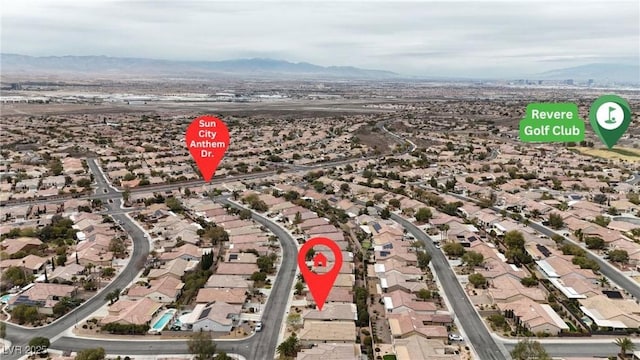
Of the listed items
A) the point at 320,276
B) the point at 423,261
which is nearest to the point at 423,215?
the point at 423,261

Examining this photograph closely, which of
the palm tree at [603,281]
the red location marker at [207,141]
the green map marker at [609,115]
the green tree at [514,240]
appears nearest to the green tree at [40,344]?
the red location marker at [207,141]

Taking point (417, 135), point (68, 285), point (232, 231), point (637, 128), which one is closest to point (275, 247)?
point (232, 231)

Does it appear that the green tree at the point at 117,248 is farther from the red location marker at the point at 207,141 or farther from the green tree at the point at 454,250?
the green tree at the point at 454,250

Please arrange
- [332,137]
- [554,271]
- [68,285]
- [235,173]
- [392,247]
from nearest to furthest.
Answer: [68,285], [554,271], [392,247], [235,173], [332,137]

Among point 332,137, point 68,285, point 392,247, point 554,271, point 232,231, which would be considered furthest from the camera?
point 332,137

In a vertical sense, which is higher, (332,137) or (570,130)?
(570,130)

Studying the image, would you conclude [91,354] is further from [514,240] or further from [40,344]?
[514,240]

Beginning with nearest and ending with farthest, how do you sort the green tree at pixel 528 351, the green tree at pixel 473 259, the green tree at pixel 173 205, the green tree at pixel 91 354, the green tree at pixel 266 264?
the green tree at pixel 528 351, the green tree at pixel 91 354, the green tree at pixel 266 264, the green tree at pixel 473 259, the green tree at pixel 173 205

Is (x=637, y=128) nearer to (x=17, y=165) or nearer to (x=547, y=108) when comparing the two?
(x=547, y=108)
